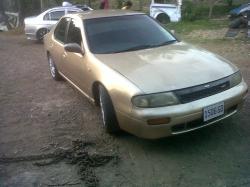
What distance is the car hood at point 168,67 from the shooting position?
14.0 feet

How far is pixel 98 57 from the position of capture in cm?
519

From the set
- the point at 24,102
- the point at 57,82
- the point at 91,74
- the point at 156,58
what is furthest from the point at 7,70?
the point at 156,58

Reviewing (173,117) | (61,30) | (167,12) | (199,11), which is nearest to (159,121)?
(173,117)

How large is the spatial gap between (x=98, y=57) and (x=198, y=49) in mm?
1380

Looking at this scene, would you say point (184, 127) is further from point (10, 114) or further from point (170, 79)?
point (10, 114)

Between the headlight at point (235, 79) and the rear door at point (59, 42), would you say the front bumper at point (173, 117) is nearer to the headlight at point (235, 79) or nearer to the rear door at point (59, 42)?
the headlight at point (235, 79)

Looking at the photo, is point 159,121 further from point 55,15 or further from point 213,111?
point 55,15

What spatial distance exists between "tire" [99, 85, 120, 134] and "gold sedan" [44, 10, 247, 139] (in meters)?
0.01

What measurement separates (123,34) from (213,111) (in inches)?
76.1

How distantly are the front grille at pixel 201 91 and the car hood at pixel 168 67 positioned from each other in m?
0.05

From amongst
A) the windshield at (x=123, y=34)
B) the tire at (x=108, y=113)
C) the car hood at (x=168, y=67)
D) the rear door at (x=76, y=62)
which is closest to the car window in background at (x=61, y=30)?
the rear door at (x=76, y=62)

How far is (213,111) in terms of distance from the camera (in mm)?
4328

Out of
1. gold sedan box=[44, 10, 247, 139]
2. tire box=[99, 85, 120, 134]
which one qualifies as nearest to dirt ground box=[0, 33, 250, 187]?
tire box=[99, 85, 120, 134]

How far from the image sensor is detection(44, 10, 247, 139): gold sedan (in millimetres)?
4172
